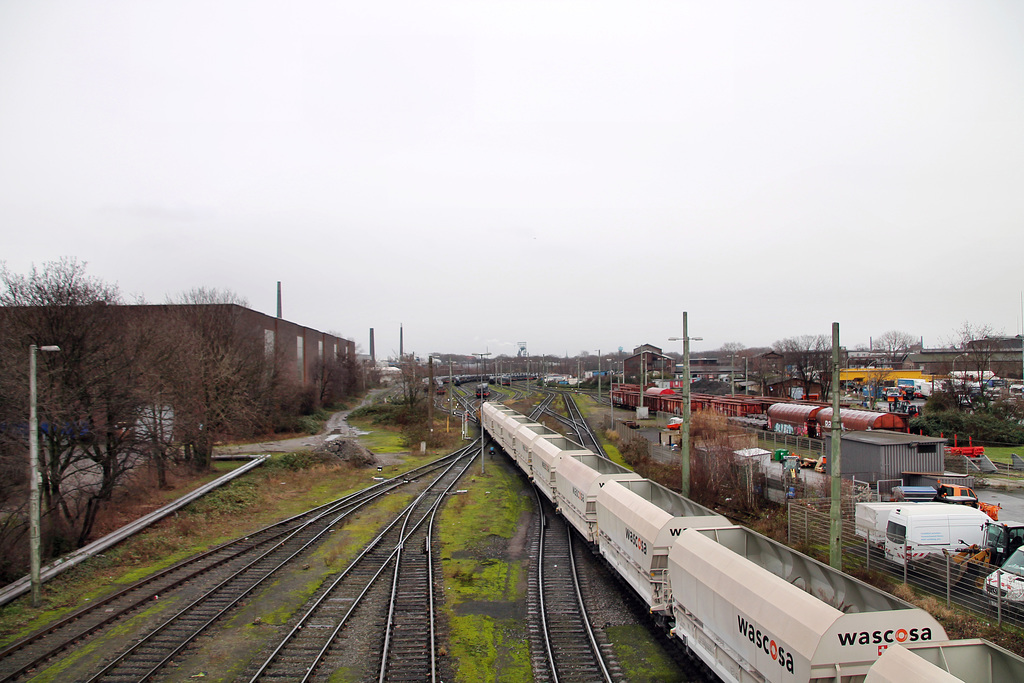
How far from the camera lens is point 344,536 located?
70.4ft

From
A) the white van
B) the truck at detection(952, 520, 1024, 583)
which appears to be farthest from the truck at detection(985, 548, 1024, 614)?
the white van

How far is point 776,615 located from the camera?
27.3 feet

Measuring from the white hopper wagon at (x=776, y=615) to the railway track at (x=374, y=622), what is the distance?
212 inches

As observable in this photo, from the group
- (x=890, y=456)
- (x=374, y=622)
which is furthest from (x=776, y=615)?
(x=890, y=456)

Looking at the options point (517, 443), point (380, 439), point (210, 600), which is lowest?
point (380, 439)

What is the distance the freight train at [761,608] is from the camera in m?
7.03

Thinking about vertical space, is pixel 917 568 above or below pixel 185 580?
above

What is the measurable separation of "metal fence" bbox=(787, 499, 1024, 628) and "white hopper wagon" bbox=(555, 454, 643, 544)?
6.00 m

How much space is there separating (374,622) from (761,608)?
933 centimetres

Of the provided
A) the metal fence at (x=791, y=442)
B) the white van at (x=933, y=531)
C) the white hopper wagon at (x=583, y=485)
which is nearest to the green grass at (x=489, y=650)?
the white hopper wagon at (x=583, y=485)

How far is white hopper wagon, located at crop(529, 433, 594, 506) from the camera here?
2225 cm

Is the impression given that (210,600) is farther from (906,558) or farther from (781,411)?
(781,411)

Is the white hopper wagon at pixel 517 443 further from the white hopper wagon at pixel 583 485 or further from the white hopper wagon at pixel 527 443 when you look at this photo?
the white hopper wagon at pixel 583 485

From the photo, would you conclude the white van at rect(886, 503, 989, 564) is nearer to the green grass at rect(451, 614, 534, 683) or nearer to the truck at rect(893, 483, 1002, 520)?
the truck at rect(893, 483, 1002, 520)
